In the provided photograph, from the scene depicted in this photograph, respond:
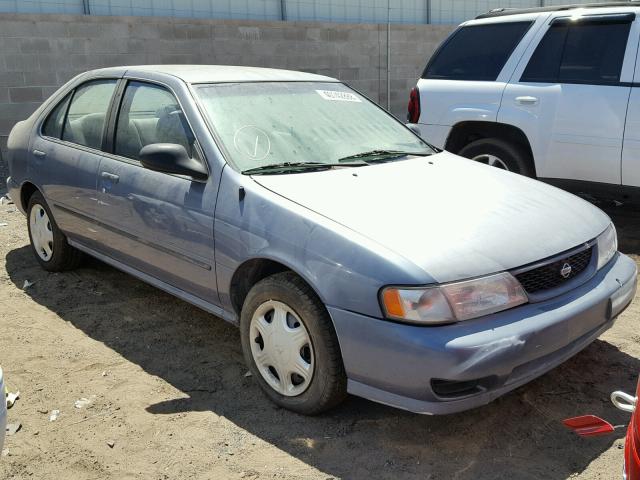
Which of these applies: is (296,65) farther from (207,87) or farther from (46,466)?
(46,466)

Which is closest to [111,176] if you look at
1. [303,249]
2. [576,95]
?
[303,249]

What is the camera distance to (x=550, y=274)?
3107mm

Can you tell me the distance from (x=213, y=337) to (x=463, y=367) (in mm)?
1974

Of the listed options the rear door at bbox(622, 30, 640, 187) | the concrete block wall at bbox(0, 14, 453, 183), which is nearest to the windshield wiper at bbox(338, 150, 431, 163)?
the rear door at bbox(622, 30, 640, 187)

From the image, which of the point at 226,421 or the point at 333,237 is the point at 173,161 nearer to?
the point at 333,237

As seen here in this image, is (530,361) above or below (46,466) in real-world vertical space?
above

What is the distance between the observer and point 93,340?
14.1 ft

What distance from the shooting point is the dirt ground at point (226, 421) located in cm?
298

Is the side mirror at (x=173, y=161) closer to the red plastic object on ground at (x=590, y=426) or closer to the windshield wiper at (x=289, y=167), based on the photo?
the windshield wiper at (x=289, y=167)

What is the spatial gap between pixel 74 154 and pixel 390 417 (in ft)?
9.43

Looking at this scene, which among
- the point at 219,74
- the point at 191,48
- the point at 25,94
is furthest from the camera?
the point at 191,48

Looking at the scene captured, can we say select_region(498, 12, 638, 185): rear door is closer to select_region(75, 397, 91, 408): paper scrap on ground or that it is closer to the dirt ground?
the dirt ground

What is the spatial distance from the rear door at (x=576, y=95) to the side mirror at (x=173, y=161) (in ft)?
11.3

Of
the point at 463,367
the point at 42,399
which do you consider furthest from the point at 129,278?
the point at 463,367
